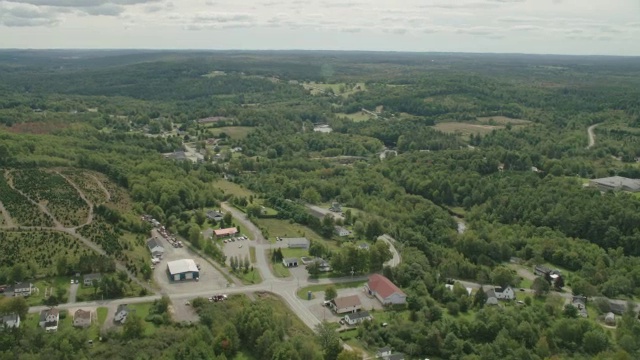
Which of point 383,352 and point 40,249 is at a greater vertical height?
point 40,249

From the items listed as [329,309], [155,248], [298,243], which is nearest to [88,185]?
[155,248]

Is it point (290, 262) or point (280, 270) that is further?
point (290, 262)

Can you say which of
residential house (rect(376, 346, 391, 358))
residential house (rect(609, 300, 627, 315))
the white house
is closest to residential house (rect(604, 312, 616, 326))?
residential house (rect(609, 300, 627, 315))

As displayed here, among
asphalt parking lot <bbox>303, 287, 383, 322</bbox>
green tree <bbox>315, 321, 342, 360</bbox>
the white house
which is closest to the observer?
green tree <bbox>315, 321, 342, 360</bbox>

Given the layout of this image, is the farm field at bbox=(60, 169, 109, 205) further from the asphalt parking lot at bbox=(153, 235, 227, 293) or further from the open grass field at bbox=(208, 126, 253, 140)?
the open grass field at bbox=(208, 126, 253, 140)

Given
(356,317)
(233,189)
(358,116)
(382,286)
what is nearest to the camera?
(356,317)

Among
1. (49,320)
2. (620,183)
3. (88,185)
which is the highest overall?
(88,185)

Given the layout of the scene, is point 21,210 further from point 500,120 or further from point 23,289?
point 500,120
